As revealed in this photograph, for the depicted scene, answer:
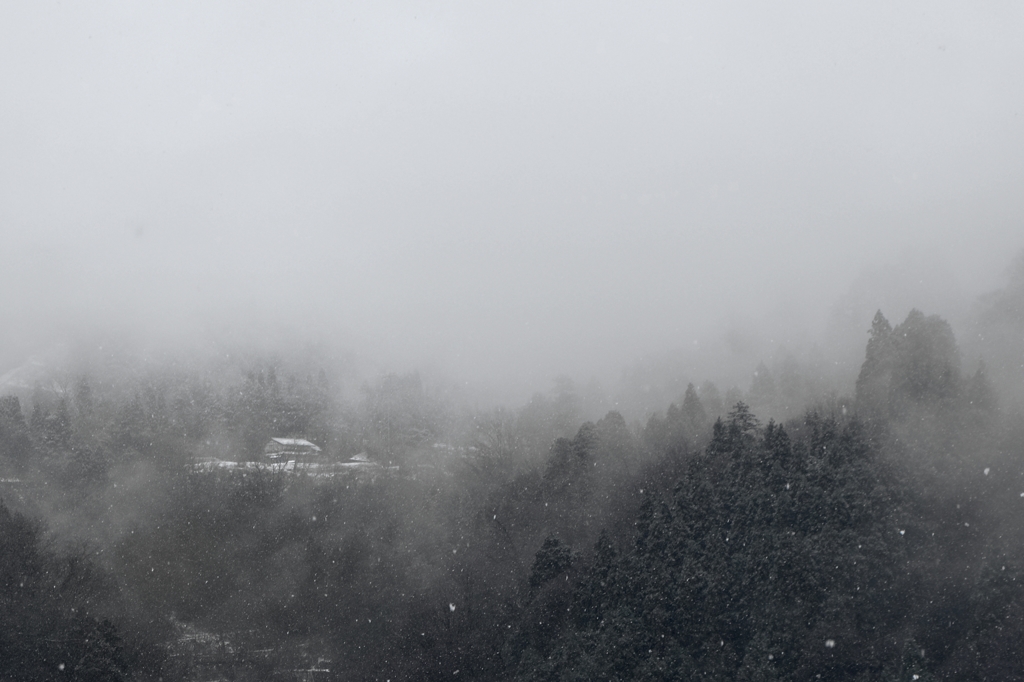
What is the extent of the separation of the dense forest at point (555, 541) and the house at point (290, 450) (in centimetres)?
150

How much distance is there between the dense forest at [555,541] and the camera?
48219mm

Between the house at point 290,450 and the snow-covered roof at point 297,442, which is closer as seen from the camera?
the house at point 290,450

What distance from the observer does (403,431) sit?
302 ft

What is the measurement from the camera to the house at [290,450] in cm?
8675

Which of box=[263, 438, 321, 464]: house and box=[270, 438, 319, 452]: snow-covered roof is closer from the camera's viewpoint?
box=[263, 438, 321, 464]: house

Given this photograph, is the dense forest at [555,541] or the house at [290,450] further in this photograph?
the house at [290,450]

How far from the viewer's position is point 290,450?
88.2m

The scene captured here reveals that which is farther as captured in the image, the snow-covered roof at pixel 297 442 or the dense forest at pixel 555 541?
the snow-covered roof at pixel 297 442

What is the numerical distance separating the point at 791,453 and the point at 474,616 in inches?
989

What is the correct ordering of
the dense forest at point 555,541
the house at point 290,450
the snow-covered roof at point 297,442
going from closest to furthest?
the dense forest at point 555,541, the house at point 290,450, the snow-covered roof at point 297,442

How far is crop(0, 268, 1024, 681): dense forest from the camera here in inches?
1898

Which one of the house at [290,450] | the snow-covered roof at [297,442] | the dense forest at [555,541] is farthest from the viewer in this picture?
the snow-covered roof at [297,442]

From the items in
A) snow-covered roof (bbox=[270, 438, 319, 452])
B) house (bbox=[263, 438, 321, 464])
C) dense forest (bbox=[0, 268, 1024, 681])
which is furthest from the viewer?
snow-covered roof (bbox=[270, 438, 319, 452])

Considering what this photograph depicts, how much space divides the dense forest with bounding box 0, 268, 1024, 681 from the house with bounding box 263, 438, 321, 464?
1.50 metres
